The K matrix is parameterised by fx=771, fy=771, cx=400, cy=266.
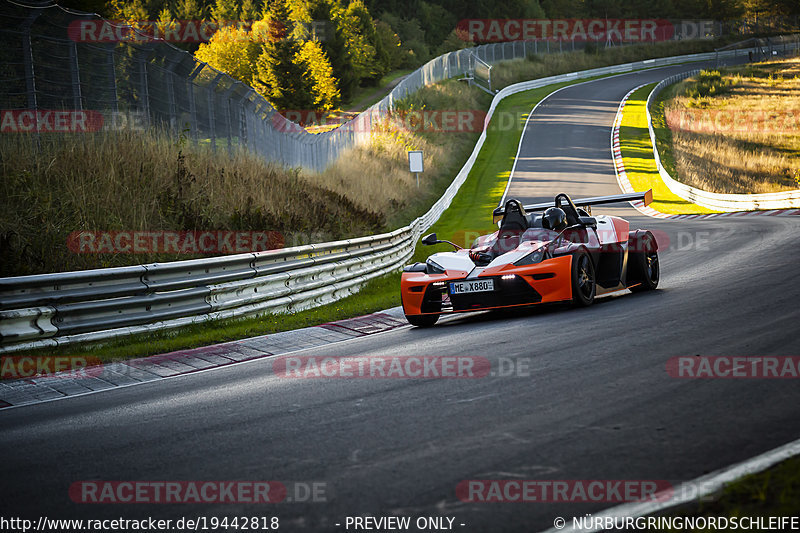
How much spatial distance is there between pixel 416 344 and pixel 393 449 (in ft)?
13.5

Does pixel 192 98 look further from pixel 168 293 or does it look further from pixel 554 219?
pixel 554 219

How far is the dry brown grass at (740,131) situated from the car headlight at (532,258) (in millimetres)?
25642

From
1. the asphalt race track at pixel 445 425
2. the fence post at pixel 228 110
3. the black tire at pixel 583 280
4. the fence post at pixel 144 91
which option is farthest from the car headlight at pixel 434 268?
the fence post at pixel 228 110

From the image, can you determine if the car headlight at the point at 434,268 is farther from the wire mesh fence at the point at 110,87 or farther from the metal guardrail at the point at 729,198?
the metal guardrail at the point at 729,198

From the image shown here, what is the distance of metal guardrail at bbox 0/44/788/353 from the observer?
8.81 metres

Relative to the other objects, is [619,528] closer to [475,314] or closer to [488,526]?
[488,526]

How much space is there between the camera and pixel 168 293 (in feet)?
34.0

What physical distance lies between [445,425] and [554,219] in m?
6.26

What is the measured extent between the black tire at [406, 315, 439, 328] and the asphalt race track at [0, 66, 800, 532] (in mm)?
1531

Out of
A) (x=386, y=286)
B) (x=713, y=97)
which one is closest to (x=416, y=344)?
(x=386, y=286)
